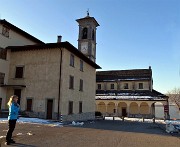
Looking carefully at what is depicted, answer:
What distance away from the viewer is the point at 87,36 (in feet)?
188

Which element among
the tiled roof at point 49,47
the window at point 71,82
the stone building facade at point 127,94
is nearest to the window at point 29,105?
the window at point 71,82

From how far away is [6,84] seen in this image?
87.1ft

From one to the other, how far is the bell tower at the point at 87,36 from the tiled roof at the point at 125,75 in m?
5.44

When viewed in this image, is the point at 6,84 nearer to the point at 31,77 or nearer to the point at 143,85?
the point at 31,77

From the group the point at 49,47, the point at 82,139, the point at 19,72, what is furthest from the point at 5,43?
the point at 82,139

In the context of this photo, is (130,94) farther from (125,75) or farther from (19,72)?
(19,72)

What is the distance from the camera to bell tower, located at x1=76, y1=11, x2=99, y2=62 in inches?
2219

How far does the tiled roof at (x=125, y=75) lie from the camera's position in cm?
5162

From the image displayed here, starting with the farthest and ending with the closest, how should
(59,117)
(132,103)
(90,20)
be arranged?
(90,20), (132,103), (59,117)

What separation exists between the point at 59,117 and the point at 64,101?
1934 millimetres

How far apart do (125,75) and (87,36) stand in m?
14.7

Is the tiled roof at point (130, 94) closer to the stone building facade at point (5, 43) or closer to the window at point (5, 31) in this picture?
the stone building facade at point (5, 43)

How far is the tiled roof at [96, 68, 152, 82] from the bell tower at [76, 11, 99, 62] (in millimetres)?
5436

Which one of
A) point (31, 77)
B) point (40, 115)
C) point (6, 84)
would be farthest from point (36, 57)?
point (40, 115)
